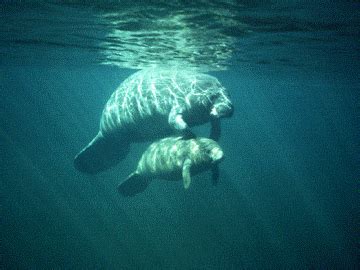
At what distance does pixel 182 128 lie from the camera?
9.55 metres

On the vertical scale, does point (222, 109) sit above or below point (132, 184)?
above

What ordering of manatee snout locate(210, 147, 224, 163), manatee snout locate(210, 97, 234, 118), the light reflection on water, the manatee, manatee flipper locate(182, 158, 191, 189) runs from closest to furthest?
1. manatee flipper locate(182, 158, 191, 189)
2. manatee snout locate(210, 147, 224, 163)
3. the manatee
4. the light reflection on water
5. manatee snout locate(210, 97, 234, 118)

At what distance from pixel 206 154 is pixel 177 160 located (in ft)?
3.52

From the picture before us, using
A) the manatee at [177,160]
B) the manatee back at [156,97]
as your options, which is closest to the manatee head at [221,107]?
the manatee back at [156,97]

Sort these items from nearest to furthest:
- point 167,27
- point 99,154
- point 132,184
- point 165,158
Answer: point 165,158 < point 167,27 < point 132,184 < point 99,154

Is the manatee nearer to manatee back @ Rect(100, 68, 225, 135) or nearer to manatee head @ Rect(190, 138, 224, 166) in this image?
manatee head @ Rect(190, 138, 224, 166)

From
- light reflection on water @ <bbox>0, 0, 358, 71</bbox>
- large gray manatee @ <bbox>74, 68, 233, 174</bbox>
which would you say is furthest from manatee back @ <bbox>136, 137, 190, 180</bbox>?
light reflection on water @ <bbox>0, 0, 358, 71</bbox>

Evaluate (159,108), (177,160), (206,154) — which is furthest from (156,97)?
(206,154)

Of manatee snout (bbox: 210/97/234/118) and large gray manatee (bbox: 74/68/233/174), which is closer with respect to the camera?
manatee snout (bbox: 210/97/234/118)

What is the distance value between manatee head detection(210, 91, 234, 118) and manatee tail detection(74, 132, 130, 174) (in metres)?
4.45

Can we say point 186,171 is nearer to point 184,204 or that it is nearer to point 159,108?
point 159,108

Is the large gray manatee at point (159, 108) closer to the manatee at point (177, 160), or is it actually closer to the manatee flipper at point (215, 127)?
the manatee flipper at point (215, 127)

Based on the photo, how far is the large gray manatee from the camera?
10.6m

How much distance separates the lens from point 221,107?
10.4 meters
